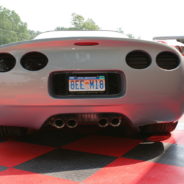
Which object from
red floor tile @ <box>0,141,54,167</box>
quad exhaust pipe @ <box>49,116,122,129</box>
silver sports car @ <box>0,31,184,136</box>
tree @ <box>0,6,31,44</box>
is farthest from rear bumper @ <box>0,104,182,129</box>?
tree @ <box>0,6,31,44</box>

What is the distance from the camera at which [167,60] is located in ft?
7.39

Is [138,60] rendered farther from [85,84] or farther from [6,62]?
[6,62]

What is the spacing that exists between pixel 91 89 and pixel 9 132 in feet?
3.50

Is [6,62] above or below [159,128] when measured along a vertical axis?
above

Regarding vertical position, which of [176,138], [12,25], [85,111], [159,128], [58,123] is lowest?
[176,138]

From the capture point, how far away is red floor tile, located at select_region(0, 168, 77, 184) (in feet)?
5.97

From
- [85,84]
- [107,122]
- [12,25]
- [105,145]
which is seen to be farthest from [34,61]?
[12,25]

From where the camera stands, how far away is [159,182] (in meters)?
1.78

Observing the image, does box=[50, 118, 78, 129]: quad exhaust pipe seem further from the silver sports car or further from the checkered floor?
the checkered floor

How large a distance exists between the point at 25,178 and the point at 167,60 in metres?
1.40

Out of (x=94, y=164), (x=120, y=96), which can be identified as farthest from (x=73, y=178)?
(x=120, y=96)

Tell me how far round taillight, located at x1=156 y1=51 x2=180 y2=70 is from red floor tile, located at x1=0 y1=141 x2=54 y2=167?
4.06 feet

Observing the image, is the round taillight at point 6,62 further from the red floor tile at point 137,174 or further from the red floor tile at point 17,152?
the red floor tile at point 137,174

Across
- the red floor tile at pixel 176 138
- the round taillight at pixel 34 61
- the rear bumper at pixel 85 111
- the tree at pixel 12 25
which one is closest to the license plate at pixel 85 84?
the rear bumper at pixel 85 111
